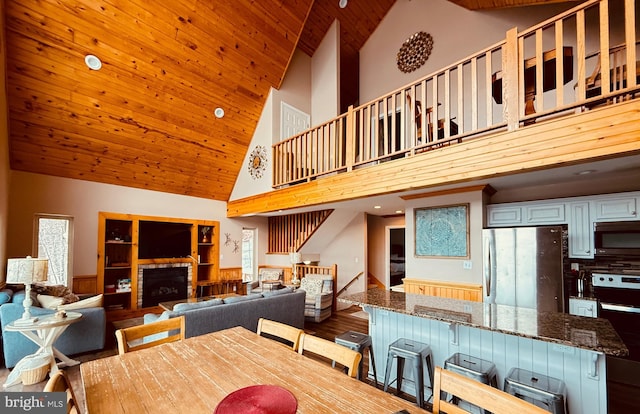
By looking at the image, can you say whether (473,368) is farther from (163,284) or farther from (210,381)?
(163,284)

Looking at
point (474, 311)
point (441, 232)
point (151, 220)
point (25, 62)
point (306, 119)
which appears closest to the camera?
point (474, 311)

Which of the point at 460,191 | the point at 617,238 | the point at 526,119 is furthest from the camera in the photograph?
the point at 460,191

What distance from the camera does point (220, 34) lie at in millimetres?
4742

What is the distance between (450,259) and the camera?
407cm

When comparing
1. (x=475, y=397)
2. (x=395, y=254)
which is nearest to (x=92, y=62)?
(x=475, y=397)

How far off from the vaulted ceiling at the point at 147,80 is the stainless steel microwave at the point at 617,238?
10.7 feet

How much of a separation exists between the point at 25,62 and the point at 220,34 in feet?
8.40

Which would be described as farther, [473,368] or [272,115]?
[272,115]

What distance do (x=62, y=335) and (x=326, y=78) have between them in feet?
20.9

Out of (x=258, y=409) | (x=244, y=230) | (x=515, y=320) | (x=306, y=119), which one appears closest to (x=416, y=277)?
(x=515, y=320)

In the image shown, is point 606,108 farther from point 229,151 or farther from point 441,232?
point 229,151

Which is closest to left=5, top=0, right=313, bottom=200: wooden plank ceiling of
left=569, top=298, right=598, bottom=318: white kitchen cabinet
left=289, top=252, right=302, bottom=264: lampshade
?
left=289, top=252, right=302, bottom=264: lampshade

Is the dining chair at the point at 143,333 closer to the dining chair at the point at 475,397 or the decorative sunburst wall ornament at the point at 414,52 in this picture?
the dining chair at the point at 475,397

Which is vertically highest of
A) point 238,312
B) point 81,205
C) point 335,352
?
point 81,205
